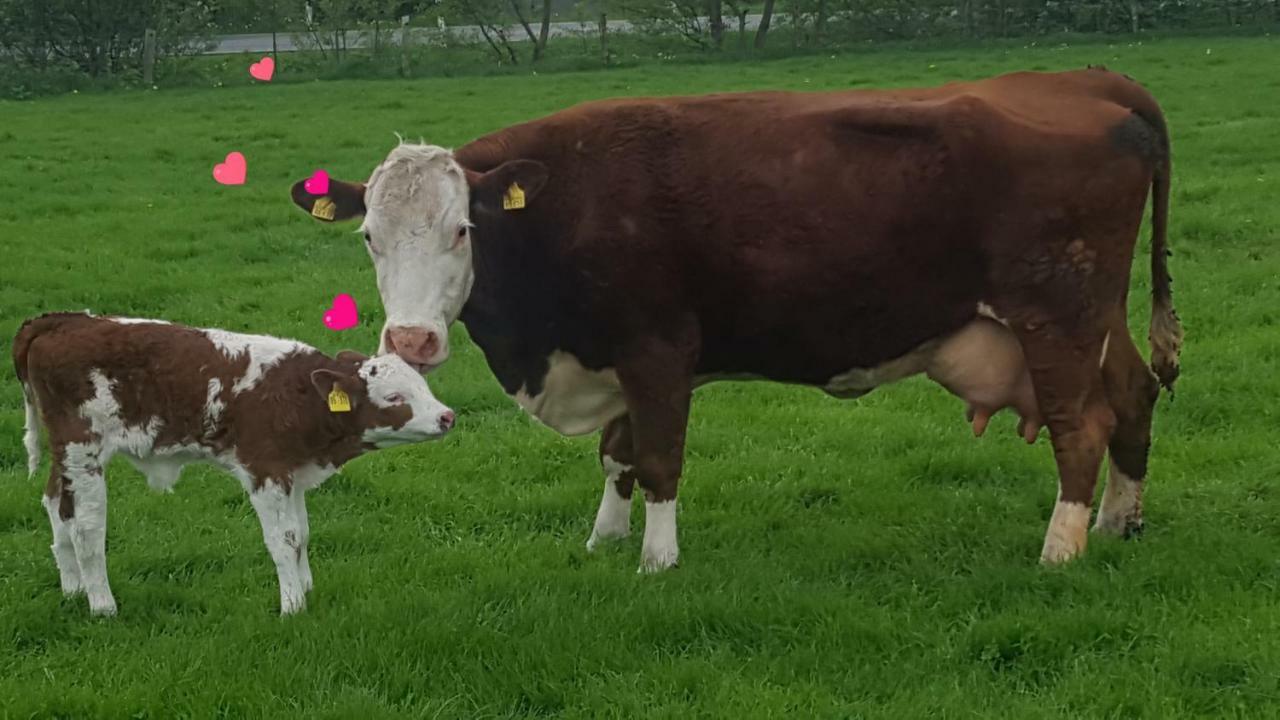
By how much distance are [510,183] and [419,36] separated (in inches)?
1057

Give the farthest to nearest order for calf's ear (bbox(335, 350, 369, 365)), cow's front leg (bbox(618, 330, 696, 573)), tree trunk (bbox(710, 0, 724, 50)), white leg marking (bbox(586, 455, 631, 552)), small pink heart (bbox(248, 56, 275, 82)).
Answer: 1. tree trunk (bbox(710, 0, 724, 50))
2. small pink heart (bbox(248, 56, 275, 82))
3. white leg marking (bbox(586, 455, 631, 552))
4. cow's front leg (bbox(618, 330, 696, 573))
5. calf's ear (bbox(335, 350, 369, 365))

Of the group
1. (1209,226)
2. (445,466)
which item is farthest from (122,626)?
(1209,226)

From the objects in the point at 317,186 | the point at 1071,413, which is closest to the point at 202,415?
the point at 317,186

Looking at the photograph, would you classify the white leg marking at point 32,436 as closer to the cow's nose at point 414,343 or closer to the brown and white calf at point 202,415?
the brown and white calf at point 202,415

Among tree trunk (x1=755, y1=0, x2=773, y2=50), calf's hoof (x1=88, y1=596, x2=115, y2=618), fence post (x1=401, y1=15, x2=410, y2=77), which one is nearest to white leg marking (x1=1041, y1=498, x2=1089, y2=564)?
calf's hoof (x1=88, y1=596, x2=115, y2=618)

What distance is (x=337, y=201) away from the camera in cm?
632

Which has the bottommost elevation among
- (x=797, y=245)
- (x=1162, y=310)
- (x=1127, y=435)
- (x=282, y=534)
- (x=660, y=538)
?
(x=660, y=538)

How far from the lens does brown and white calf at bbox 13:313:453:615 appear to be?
221 inches

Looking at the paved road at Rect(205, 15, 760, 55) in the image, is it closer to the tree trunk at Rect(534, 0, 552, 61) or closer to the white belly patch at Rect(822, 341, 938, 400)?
the tree trunk at Rect(534, 0, 552, 61)

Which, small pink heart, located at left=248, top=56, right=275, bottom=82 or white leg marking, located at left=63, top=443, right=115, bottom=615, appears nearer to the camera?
white leg marking, located at left=63, top=443, right=115, bottom=615

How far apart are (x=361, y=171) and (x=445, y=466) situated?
31.8 ft

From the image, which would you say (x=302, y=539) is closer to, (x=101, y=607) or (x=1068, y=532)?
(x=101, y=607)

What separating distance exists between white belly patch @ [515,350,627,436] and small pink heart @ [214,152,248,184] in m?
10.1

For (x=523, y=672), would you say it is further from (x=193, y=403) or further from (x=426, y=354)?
(x=193, y=403)
